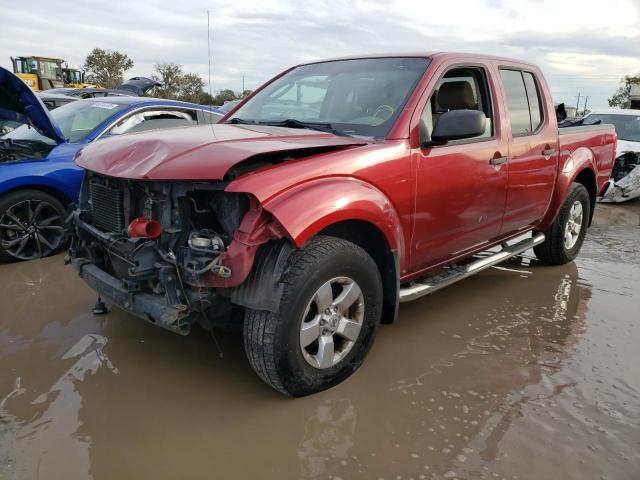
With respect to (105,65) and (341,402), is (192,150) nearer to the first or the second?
(341,402)

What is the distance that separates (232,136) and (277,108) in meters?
1.06

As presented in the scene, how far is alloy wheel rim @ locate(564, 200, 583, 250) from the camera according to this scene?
5375mm

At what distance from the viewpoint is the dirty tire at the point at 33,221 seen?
15.9ft

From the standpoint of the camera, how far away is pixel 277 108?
13.2 ft

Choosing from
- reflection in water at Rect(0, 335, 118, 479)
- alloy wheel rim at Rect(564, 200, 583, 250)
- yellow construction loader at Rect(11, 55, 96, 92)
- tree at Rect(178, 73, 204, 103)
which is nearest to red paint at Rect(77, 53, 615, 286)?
alloy wheel rim at Rect(564, 200, 583, 250)

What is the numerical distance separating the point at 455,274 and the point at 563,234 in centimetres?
206

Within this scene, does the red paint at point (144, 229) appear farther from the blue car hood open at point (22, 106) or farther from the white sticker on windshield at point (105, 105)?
the white sticker on windshield at point (105, 105)

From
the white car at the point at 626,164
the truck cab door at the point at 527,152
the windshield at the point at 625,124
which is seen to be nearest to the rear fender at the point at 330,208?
the truck cab door at the point at 527,152

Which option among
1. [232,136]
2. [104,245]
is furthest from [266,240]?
[104,245]

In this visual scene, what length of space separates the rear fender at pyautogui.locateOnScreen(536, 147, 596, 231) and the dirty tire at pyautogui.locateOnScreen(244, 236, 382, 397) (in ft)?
9.04

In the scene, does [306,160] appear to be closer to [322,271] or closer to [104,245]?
[322,271]

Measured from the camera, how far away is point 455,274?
3.83 meters

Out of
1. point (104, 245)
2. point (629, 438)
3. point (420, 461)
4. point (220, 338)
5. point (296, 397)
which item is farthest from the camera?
point (220, 338)

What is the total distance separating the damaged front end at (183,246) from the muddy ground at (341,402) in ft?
1.74
